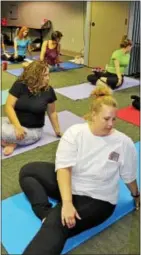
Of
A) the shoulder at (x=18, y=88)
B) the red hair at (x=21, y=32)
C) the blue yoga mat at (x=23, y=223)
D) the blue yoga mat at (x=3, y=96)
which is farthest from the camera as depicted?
the red hair at (x=21, y=32)

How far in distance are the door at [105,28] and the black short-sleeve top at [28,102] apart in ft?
12.0

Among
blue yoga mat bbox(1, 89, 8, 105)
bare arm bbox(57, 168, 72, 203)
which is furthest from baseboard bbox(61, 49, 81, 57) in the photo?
bare arm bbox(57, 168, 72, 203)

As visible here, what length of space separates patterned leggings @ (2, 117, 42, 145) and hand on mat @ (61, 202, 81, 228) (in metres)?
1.20

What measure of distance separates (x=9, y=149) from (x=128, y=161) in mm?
1325

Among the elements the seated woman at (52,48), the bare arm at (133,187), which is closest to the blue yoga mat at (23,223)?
the bare arm at (133,187)

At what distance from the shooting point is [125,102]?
13.8 ft

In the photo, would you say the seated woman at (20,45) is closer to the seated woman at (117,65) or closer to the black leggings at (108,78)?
the black leggings at (108,78)

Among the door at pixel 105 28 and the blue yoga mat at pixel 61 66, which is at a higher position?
A: the door at pixel 105 28

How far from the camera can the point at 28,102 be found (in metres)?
2.51

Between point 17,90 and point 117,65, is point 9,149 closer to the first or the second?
point 17,90

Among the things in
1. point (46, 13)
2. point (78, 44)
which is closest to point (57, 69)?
point (78, 44)

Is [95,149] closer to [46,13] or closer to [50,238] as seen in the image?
[50,238]

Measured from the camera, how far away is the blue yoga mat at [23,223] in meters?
1.63

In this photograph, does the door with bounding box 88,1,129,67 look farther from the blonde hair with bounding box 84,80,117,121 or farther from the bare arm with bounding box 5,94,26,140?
the blonde hair with bounding box 84,80,117,121
